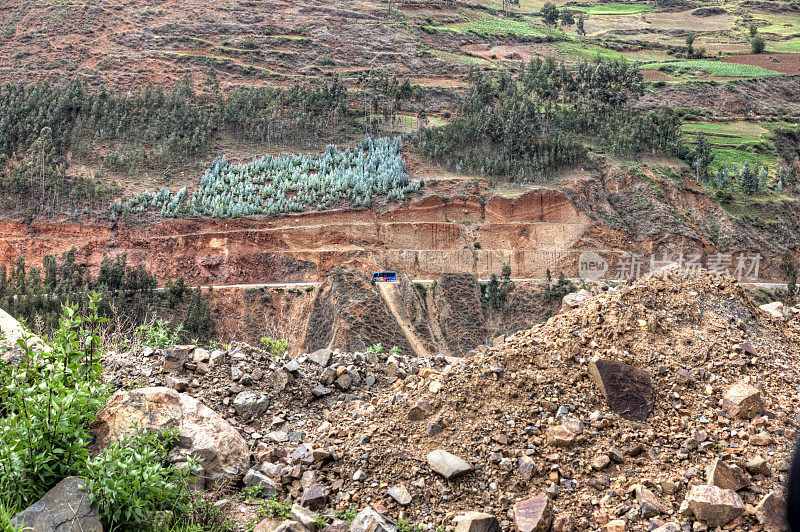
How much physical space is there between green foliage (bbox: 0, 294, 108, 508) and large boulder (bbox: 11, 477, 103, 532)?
22 centimetres

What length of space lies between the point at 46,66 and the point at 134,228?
30526 millimetres

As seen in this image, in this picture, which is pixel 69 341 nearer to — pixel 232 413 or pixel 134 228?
pixel 232 413

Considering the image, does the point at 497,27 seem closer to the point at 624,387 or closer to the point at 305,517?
the point at 624,387

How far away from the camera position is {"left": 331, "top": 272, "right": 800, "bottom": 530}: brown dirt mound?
610 centimetres

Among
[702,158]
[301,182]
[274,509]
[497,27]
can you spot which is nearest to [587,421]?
[274,509]

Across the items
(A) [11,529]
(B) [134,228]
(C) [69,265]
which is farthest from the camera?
(B) [134,228]

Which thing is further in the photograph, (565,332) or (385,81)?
(385,81)

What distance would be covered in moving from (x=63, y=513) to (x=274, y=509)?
6.17ft

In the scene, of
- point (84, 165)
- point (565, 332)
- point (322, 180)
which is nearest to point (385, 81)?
point (322, 180)

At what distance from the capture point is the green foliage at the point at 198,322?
29734mm

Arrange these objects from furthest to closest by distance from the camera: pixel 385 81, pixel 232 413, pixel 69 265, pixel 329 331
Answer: pixel 385 81 → pixel 69 265 → pixel 329 331 → pixel 232 413

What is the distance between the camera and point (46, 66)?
59.6 metres

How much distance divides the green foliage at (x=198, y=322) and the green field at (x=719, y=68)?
60337mm
